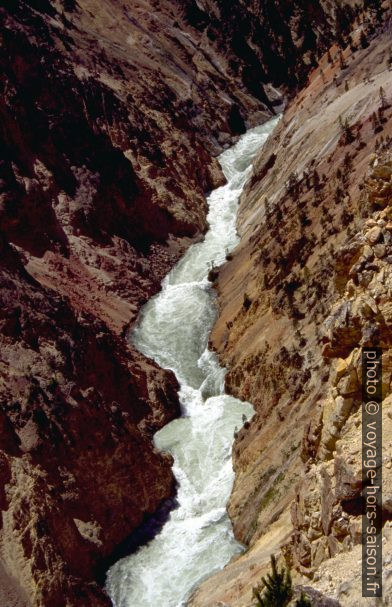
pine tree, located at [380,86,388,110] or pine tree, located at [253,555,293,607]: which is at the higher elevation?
pine tree, located at [380,86,388,110]

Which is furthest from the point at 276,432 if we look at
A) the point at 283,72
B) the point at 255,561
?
the point at 283,72

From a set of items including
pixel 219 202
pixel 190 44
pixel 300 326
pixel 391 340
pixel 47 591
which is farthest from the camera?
A: pixel 190 44

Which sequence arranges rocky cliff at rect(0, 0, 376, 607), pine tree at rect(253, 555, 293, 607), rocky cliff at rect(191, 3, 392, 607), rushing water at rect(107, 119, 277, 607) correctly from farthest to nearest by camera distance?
1. rocky cliff at rect(0, 0, 376, 607)
2. rushing water at rect(107, 119, 277, 607)
3. rocky cliff at rect(191, 3, 392, 607)
4. pine tree at rect(253, 555, 293, 607)

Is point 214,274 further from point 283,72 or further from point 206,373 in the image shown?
point 283,72

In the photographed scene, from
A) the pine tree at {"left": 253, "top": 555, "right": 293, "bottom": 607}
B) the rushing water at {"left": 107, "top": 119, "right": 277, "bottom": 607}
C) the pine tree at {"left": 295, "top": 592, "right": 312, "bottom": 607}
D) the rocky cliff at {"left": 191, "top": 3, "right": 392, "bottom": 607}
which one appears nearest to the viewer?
the pine tree at {"left": 295, "top": 592, "right": 312, "bottom": 607}

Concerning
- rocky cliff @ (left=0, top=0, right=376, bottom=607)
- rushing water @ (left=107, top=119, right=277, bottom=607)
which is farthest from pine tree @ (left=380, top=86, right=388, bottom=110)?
rocky cliff @ (left=0, top=0, right=376, bottom=607)

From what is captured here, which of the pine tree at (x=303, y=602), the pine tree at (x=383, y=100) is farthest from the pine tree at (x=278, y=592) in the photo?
the pine tree at (x=383, y=100)

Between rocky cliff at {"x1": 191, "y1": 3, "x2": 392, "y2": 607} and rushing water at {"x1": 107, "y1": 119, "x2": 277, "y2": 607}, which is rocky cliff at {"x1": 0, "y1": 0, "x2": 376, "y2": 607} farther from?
rocky cliff at {"x1": 191, "y1": 3, "x2": 392, "y2": 607}
